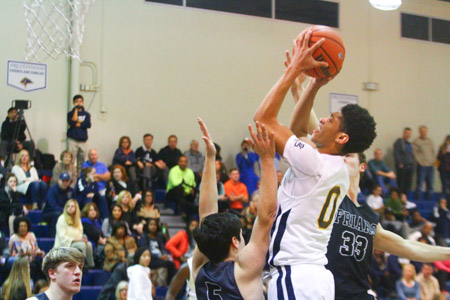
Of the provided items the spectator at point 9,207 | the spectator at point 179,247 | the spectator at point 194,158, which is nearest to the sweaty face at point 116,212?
the spectator at point 179,247

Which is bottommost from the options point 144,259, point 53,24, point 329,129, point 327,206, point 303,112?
point 144,259

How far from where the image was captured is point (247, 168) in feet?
45.5

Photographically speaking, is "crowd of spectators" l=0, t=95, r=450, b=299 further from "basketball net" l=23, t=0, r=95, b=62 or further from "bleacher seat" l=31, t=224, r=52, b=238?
"basketball net" l=23, t=0, r=95, b=62

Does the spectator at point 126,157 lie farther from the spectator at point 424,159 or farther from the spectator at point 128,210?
the spectator at point 424,159

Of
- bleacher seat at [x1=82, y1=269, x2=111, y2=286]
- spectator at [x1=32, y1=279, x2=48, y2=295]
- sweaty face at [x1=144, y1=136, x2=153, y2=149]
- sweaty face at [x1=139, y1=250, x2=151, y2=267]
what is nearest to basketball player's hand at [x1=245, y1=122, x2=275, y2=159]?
spectator at [x1=32, y1=279, x2=48, y2=295]

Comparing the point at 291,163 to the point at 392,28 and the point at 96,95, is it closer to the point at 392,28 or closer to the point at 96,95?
the point at 96,95

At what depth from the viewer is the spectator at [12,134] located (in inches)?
465

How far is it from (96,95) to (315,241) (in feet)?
36.0

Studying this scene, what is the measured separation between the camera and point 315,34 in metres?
3.21

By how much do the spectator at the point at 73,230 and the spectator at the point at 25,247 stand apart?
0.35m

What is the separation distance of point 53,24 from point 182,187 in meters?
3.66

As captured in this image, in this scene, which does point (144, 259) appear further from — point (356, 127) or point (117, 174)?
point (356, 127)

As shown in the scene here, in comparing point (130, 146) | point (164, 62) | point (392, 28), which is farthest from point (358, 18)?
point (130, 146)

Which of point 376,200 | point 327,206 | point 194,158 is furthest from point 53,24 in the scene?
point 327,206
